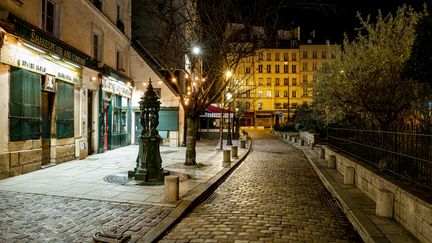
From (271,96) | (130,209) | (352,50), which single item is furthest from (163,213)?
(271,96)

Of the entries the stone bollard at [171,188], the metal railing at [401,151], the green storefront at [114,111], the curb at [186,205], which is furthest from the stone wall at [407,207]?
the green storefront at [114,111]

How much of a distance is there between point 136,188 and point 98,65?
1054 centimetres

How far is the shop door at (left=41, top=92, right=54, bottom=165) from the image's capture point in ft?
41.0

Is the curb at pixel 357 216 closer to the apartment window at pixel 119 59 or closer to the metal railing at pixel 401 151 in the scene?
the metal railing at pixel 401 151

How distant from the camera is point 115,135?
19.9 metres

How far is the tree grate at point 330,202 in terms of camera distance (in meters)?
7.82

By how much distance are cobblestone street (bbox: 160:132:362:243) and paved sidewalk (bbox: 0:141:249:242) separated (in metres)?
0.45

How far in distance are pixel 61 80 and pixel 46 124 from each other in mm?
2018

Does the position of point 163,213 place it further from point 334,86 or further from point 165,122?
point 165,122

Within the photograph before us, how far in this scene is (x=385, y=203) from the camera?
6.29 meters

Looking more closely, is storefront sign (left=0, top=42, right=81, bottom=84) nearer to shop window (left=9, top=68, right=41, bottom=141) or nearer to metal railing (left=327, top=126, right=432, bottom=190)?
shop window (left=9, top=68, right=41, bottom=141)

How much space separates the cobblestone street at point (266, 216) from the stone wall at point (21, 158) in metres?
6.50

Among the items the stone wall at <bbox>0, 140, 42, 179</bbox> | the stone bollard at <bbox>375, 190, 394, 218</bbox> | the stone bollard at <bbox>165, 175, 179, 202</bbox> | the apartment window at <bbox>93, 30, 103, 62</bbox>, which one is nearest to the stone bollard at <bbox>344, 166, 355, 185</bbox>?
the stone bollard at <bbox>375, 190, 394, 218</bbox>

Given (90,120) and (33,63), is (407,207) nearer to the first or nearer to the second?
(33,63)
